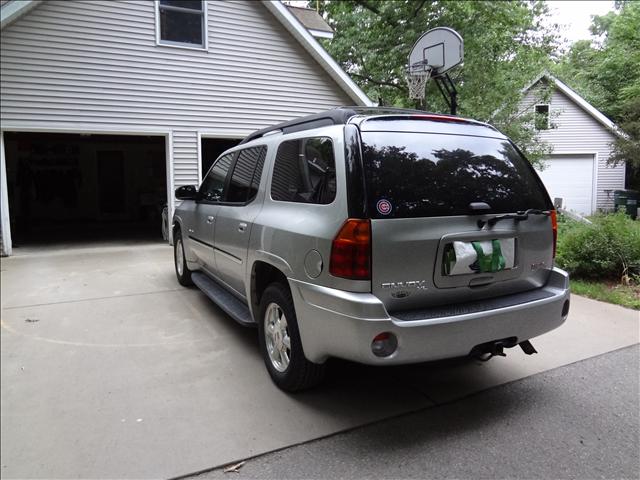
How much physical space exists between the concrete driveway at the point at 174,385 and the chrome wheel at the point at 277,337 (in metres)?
0.22

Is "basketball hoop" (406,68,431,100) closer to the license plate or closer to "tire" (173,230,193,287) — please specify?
"tire" (173,230,193,287)

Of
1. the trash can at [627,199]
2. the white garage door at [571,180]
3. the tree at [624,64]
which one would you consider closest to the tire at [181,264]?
the tree at [624,64]

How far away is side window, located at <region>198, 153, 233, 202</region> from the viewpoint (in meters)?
4.66

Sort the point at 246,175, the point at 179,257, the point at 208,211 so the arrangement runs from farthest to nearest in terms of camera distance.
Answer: the point at 179,257
the point at 208,211
the point at 246,175

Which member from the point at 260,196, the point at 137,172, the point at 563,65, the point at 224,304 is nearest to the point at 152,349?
the point at 224,304

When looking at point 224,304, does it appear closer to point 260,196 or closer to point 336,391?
point 260,196

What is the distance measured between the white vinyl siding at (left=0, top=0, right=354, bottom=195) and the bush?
22.0 feet

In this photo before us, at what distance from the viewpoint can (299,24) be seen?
1023 cm

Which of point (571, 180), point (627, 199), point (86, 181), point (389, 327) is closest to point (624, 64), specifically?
point (389, 327)

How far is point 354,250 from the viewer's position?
256cm

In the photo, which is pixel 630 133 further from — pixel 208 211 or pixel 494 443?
pixel 494 443

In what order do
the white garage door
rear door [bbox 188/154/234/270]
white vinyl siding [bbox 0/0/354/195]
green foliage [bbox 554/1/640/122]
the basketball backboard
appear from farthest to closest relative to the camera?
the white garage door < white vinyl siding [bbox 0/0/354/195] < the basketball backboard < green foliage [bbox 554/1/640/122] < rear door [bbox 188/154/234/270]

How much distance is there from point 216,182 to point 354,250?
275cm

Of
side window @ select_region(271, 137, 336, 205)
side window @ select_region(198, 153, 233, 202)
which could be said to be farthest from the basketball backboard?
side window @ select_region(271, 137, 336, 205)
